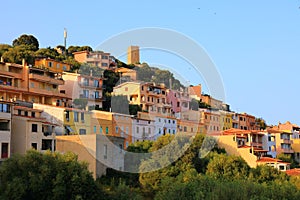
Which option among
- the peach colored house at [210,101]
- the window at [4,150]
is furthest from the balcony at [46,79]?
the peach colored house at [210,101]

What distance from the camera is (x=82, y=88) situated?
49.5 metres

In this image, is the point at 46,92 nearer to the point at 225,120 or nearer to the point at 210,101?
the point at 225,120

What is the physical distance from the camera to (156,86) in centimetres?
Answer: 5541

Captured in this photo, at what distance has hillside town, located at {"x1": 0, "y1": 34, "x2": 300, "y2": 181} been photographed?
32906 millimetres

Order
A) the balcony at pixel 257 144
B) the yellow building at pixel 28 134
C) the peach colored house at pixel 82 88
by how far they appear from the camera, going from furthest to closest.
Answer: the balcony at pixel 257 144 → the peach colored house at pixel 82 88 → the yellow building at pixel 28 134

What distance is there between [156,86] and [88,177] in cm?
2895

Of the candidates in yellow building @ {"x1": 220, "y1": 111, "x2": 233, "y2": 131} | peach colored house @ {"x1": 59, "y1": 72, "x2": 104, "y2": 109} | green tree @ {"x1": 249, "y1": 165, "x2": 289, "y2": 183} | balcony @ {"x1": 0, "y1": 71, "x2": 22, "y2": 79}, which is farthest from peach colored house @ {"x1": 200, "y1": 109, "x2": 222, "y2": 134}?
balcony @ {"x1": 0, "y1": 71, "x2": 22, "y2": 79}

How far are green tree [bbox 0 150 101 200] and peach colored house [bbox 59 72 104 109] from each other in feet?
69.6

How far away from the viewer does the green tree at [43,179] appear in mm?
25359

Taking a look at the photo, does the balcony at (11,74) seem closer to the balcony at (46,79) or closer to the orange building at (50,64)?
the balcony at (46,79)

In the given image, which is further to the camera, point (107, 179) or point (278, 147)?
point (278, 147)

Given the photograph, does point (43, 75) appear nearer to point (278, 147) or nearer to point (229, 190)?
point (229, 190)

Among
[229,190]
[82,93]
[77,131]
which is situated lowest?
[229,190]

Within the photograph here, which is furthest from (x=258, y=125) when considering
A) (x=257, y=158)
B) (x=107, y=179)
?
(x=107, y=179)
